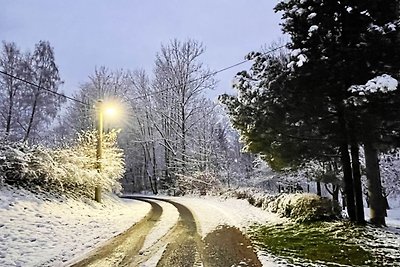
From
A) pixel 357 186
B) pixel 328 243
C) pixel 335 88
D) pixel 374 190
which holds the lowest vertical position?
pixel 328 243

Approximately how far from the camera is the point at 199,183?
96.6ft

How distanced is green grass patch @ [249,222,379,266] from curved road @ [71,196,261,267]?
2.04ft

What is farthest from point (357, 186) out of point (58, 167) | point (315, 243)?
point (58, 167)

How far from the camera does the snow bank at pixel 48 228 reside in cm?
709

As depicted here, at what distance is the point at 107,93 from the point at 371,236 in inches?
1280

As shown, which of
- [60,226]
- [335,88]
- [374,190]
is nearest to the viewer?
[335,88]

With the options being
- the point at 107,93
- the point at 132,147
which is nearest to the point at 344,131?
the point at 107,93

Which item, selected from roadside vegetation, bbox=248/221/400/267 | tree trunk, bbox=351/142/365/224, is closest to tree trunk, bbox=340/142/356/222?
tree trunk, bbox=351/142/365/224

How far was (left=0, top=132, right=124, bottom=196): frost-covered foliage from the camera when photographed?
1183cm

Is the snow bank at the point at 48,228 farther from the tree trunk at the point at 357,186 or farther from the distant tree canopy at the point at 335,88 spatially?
the tree trunk at the point at 357,186

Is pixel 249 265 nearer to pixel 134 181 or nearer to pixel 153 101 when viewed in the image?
pixel 153 101

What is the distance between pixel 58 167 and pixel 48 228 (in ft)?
15.5

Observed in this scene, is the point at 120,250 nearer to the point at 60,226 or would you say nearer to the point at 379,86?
the point at 60,226

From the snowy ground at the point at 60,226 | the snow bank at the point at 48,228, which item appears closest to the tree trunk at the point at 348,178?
the snowy ground at the point at 60,226
